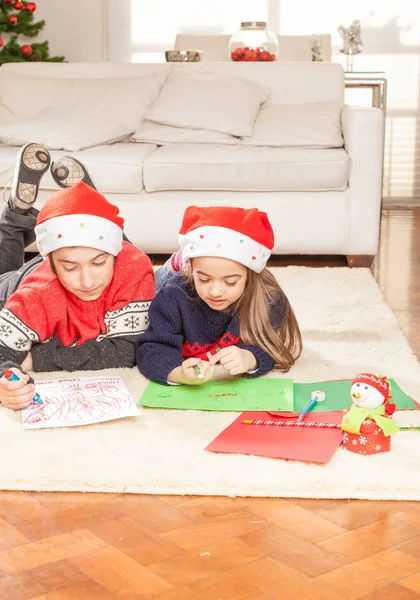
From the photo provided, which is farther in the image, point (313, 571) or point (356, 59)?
point (356, 59)

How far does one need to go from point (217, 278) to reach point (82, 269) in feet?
1.00

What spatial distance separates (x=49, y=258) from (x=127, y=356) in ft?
0.97

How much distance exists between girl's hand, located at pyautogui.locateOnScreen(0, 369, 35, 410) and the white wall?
4147 millimetres

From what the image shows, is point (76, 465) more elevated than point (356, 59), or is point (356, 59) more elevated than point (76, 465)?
point (356, 59)

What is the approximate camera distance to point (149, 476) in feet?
4.67

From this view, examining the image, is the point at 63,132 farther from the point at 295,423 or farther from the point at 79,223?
the point at 295,423

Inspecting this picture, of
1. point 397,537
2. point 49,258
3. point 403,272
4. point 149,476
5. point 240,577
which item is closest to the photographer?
point 240,577

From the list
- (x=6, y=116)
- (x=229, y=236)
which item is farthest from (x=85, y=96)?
(x=229, y=236)

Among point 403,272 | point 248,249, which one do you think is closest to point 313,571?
point 248,249

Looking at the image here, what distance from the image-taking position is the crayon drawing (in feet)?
5.37

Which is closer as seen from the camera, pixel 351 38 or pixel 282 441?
pixel 282 441

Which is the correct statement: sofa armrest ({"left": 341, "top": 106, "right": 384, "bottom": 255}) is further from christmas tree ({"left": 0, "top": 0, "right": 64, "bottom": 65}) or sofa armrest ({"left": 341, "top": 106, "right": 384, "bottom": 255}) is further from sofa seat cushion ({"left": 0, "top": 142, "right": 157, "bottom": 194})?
christmas tree ({"left": 0, "top": 0, "right": 64, "bottom": 65})

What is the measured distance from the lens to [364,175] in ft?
10.6

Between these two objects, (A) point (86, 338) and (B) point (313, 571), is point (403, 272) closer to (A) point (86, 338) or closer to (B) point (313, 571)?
(A) point (86, 338)
